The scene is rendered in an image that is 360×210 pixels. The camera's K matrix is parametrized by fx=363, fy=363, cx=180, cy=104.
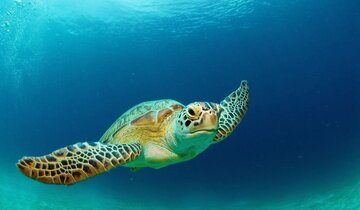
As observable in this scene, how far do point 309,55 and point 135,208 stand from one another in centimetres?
2065

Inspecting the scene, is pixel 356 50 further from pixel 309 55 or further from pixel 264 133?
pixel 264 133

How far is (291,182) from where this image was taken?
90.5 feet

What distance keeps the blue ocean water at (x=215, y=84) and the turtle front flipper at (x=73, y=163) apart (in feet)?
66.0

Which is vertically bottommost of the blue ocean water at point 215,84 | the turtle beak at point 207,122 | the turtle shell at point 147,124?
the turtle beak at point 207,122

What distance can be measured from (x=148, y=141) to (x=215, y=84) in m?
33.2

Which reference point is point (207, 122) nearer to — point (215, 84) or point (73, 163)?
point (73, 163)

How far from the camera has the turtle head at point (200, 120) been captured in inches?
183

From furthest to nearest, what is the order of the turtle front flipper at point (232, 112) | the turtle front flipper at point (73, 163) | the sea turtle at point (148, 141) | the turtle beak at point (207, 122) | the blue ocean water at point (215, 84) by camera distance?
the blue ocean water at point (215, 84) < the turtle front flipper at point (232, 112) < the turtle beak at point (207, 122) < the sea turtle at point (148, 141) < the turtle front flipper at point (73, 163)

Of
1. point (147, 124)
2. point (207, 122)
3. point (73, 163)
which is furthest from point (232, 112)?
point (73, 163)

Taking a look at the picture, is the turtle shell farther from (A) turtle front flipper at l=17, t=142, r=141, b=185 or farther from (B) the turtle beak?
(B) the turtle beak

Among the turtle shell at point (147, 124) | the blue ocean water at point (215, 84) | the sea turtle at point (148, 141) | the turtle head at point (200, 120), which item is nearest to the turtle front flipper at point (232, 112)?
the sea turtle at point (148, 141)

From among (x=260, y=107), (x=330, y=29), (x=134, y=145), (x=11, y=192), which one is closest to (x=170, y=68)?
(x=260, y=107)

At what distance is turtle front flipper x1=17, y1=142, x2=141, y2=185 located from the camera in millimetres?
4211

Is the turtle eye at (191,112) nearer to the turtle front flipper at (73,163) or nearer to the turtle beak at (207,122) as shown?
the turtle beak at (207,122)
